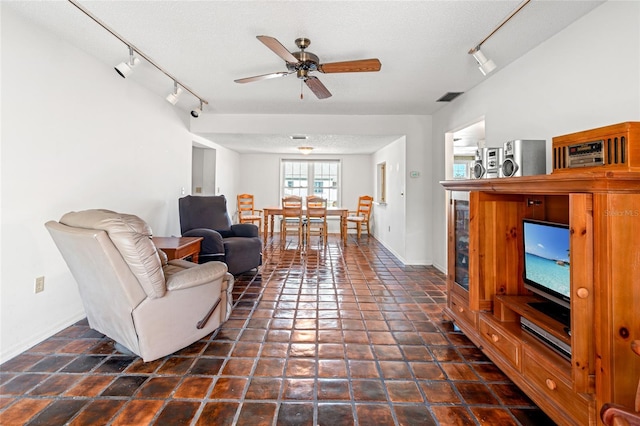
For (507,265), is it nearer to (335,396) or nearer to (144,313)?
(335,396)

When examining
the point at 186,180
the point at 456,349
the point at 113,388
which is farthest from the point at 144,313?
the point at 186,180

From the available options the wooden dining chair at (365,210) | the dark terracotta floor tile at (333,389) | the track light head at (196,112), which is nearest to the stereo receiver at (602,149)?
the dark terracotta floor tile at (333,389)

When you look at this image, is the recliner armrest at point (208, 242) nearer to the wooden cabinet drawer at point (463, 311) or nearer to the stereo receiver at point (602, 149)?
the wooden cabinet drawer at point (463, 311)

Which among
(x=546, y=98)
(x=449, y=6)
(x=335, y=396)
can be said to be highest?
(x=449, y=6)

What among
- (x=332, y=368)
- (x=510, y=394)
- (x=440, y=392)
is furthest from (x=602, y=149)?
(x=332, y=368)

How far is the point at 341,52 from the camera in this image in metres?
2.53

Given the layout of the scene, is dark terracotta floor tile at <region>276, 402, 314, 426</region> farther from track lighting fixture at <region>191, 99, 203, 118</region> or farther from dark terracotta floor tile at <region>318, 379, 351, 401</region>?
track lighting fixture at <region>191, 99, 203, 118</region>

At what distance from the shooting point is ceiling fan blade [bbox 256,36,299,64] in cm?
190

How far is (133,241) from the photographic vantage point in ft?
5.59

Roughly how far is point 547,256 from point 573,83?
1.25 metres

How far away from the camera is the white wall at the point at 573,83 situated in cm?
171

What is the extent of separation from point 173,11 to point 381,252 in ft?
15.2

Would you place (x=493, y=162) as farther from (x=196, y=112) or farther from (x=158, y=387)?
(x=196, y=112)

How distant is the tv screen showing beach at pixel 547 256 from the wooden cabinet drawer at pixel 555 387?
0.39 m
